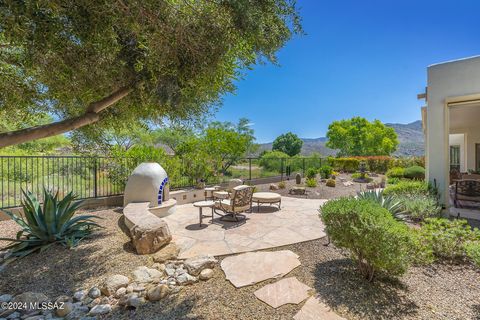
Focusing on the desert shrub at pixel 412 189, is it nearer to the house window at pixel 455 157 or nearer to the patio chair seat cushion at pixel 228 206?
the patio chair seat cushion at pixel 228 206

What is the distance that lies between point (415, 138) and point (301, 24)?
87.3m

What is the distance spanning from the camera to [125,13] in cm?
299

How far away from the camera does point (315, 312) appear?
264 cm

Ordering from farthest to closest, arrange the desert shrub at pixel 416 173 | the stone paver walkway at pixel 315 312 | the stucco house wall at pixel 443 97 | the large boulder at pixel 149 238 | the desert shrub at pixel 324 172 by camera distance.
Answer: the desert shrub at pixel 324 172 → the desert shrub at pixel 416 173 → the stucco house wall at pixel 443 97 → the large boulder at pixel 149 238 → the stone paver walkway at pixel 315 312

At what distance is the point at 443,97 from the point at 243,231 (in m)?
6.82

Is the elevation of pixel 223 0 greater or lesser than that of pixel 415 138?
lesser

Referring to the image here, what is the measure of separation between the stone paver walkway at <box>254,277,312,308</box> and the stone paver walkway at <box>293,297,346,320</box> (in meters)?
0.13

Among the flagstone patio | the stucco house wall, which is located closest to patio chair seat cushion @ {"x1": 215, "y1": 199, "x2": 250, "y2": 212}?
the flagstone patio

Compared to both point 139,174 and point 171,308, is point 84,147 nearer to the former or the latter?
point 139,174

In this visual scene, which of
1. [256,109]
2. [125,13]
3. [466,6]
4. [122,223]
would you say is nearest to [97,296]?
[122,223]

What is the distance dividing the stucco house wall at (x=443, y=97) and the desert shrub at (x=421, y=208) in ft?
3.15

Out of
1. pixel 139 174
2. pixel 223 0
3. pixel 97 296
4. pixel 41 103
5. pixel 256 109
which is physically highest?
pixel 256 109

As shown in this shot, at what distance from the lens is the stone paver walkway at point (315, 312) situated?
8.38ft

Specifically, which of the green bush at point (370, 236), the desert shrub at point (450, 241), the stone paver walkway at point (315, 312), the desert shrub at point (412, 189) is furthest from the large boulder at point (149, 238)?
the desert shrub at point (412, 189)
